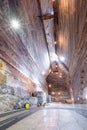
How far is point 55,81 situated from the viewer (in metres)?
19.2

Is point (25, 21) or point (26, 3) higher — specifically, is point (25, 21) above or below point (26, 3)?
below

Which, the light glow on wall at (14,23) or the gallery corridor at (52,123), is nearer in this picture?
the gallery corridor at (52,123)

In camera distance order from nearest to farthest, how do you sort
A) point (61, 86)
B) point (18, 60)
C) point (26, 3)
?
point (26, 3), point (18, 60), point (61, 86)

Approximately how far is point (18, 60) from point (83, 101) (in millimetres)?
6333

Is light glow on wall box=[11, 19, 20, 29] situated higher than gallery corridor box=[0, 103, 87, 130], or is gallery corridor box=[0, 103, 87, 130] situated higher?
light glow on wall box=[11, 19, 20, 29]

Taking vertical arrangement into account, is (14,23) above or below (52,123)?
above

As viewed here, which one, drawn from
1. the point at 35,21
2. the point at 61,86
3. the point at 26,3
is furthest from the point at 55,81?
the point at 26,3

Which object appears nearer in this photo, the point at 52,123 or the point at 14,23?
the point at 52,123

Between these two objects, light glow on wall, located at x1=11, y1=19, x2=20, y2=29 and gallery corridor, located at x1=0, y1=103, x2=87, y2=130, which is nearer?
gallery corridor, located at x1=0, y1=103, x2=87, y2=130

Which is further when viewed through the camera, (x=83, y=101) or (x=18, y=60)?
(x=83, y=101)

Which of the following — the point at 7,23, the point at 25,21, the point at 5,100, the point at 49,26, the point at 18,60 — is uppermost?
the point at 49,26

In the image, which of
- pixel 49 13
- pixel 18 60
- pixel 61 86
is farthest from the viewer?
pixel 61 86

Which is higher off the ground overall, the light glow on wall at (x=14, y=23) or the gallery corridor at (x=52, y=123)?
the light glow on wall at (x=14, y=23)

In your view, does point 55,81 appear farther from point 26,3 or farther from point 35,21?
point 26,3
